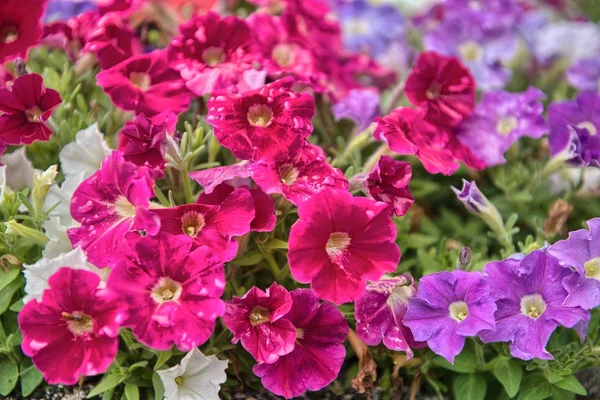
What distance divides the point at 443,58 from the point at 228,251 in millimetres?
687

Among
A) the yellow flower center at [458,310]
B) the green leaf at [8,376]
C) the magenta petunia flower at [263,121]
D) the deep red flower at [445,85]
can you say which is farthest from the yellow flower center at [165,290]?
the deep red flower at [445,85]

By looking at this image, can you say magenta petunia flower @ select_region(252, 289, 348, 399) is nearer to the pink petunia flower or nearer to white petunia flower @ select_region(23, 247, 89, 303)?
white petunia flower @ select_region(23, 247, 89, 303)

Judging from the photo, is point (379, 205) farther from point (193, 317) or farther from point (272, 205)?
point (193, 317)

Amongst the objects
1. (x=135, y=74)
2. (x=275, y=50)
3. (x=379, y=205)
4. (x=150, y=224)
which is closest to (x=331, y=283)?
(x=379, y=205)

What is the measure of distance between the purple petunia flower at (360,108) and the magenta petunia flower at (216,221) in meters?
0.51

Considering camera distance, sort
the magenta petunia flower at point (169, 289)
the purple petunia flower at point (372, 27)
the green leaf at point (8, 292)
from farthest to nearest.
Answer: the purple petunia flower at point (372, 27), the green leaf at point (8, 292), the magenta petunia flower at point (169, 289)

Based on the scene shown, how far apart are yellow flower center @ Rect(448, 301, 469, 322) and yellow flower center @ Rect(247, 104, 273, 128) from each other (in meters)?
0.43

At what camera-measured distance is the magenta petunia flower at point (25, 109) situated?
3.96 feet

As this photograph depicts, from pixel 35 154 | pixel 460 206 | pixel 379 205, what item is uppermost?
pixel 379 205

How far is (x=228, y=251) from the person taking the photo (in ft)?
3.54

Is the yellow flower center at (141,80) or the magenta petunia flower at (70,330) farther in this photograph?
the yellow flower center at (141,80)

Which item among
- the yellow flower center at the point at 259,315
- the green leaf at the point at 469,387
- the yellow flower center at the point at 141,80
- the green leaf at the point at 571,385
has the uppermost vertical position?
the yellow flower center at the point at 141,80

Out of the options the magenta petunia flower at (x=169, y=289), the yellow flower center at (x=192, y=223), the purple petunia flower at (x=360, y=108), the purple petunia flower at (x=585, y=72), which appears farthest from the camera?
the purple petunia flower at (x=585, y=72)

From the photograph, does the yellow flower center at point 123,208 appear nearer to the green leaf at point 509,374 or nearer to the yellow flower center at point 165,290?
the yellow flower center at point 165,290
